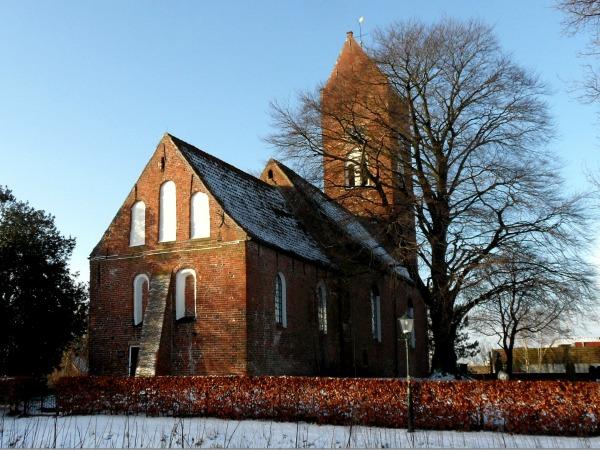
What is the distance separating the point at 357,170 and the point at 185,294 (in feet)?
26.5

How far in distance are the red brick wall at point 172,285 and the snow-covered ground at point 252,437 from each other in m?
4.75

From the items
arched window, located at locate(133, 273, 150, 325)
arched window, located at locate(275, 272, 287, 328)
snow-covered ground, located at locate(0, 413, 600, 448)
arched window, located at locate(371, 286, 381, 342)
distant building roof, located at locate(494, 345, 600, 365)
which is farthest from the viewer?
distant building roof, located at locate(494, 345, 600, 365)

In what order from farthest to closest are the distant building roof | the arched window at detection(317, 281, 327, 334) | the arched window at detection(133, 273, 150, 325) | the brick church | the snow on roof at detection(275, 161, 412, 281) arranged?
the distant building roof < the arched window at detection(317, 281, 327, 334) < the snow on roof at detection(275, 161, 412, 281) < the arched window at detection(133, 273, 150, 325) < the brick church

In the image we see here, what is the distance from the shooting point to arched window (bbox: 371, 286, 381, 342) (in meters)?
32.0

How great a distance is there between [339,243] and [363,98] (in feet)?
20.1

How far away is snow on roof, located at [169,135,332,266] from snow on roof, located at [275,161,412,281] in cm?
150

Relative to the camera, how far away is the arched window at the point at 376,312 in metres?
32.0

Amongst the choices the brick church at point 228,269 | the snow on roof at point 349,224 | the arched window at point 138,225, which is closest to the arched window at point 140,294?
the brick church at point 228,269

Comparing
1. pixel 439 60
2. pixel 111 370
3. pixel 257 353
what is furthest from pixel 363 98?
pixel 111 370

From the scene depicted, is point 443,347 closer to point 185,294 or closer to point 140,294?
point 185,294

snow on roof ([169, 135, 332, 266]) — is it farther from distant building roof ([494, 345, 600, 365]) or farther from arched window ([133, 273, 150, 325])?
distant building roof ([494, 345, 600, 365])

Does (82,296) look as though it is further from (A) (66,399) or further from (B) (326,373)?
(B) (326,373)

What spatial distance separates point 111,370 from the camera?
907 inches

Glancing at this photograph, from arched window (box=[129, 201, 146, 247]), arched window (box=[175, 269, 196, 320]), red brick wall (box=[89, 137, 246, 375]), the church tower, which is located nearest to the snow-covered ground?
red brick wall (box=[89, 137, 246, 375])
